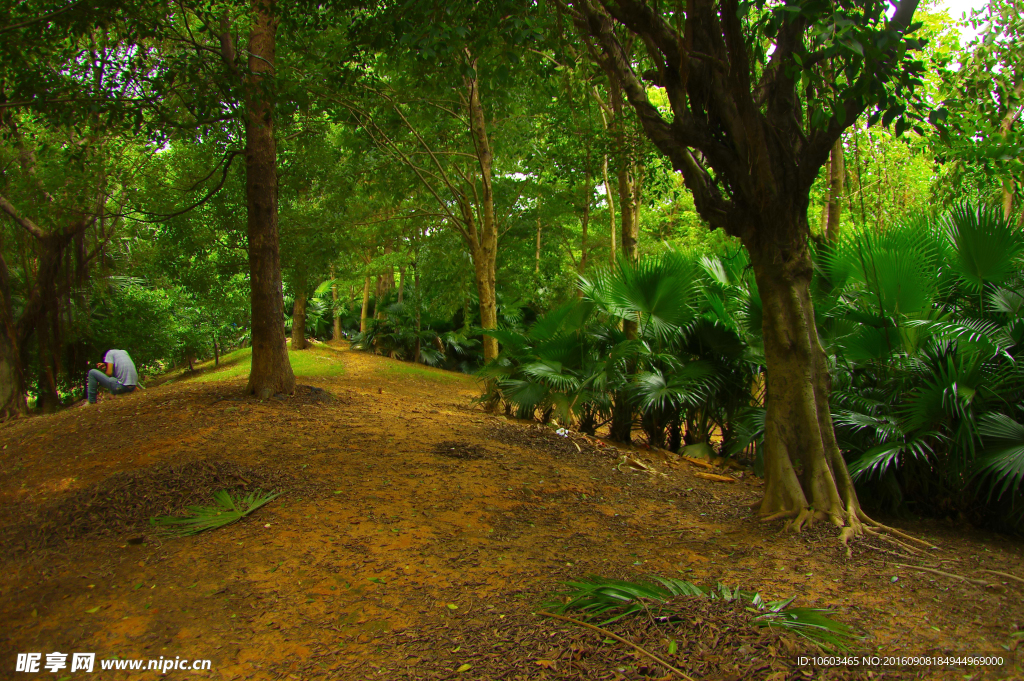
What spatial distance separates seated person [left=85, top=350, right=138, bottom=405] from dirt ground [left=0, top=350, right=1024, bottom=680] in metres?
3.45

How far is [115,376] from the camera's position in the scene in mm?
10148

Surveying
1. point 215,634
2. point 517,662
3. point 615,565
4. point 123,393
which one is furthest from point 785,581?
point 123,393

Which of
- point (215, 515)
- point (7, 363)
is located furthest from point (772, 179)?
point (7, 363)

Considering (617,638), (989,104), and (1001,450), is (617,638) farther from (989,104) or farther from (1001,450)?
(989,104)

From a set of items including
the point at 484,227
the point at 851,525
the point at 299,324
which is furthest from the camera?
the point at 299,324

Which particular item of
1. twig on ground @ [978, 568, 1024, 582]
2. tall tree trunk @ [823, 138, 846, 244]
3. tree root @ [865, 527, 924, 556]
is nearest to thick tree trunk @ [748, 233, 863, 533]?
tree root @ [865, 527, 924, 556]

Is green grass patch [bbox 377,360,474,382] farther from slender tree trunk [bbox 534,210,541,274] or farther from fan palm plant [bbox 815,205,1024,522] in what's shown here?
fan palm plant [bbox 815,205,1024,522]

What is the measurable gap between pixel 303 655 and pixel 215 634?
0.49 m

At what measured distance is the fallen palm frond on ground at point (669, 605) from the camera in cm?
279

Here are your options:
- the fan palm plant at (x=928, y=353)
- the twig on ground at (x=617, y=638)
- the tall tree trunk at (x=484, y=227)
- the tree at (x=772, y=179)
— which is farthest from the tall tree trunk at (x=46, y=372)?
the fan palm plant at (x=928, y=353)

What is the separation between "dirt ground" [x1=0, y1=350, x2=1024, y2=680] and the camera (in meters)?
2.76

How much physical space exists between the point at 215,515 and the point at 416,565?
162 centimetres

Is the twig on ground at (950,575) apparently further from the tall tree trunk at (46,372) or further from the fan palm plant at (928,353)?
the tall tree trunk at (46,372)

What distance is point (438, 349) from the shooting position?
20625 millimetres
